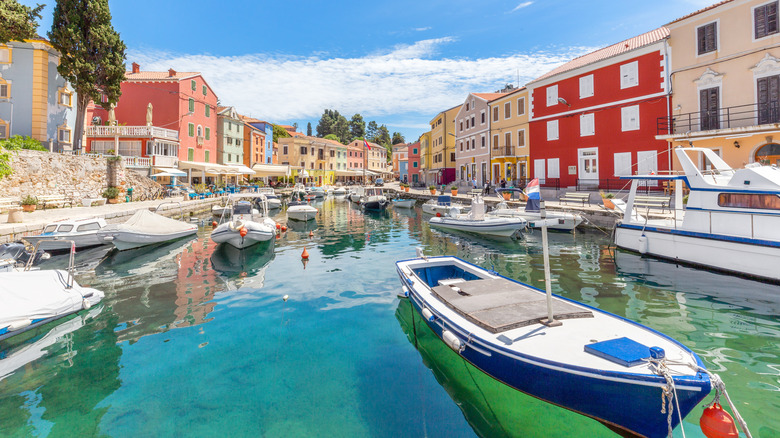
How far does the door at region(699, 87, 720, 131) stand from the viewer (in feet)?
69.8

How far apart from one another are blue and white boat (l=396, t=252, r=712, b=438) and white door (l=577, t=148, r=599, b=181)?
2682 cm

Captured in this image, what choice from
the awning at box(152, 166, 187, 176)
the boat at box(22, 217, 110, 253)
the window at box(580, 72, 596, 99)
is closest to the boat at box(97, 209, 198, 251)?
the boat at box(22, 217, 110, 253)

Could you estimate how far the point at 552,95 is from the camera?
32.6 meters

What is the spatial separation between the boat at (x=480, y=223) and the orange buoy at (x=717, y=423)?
1572cm

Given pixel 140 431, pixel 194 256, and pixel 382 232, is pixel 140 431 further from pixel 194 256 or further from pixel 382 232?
pixel 382 232

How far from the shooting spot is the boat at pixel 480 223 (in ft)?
63.0

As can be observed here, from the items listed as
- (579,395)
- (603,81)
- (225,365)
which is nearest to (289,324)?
(225,365)

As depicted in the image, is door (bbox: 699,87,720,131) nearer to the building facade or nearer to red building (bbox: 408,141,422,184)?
the building facade

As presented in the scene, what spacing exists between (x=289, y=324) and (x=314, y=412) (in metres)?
3.57

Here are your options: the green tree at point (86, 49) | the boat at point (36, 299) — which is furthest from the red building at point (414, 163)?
the boat at point (36, 299)

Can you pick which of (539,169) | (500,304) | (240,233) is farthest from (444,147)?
(500,304)

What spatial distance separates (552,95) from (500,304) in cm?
3186

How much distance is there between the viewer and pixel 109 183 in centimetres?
2816

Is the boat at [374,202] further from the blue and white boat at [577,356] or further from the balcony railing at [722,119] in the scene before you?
the blue and white boat at [577,356]
